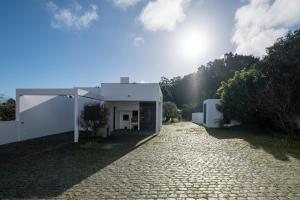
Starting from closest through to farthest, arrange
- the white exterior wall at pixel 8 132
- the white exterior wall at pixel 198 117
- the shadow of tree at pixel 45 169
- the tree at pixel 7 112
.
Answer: the shadow of tree at pixel 45 169 → the white exterior wall at pixel 8 132 → the tree at pixel 7 112 → the white exterior wall at pixel 198 117

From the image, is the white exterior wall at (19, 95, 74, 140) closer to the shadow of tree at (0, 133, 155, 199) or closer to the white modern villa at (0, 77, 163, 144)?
the white modern villa at (0, 77, 163, 144)

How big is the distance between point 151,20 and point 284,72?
13.2m

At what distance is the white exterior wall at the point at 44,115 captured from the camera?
17.3 metres

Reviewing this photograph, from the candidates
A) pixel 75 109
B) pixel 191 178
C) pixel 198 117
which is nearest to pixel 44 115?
pixel 75 109

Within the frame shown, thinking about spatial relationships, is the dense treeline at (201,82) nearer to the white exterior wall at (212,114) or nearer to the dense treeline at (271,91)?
the white exterior wall at (212,114)

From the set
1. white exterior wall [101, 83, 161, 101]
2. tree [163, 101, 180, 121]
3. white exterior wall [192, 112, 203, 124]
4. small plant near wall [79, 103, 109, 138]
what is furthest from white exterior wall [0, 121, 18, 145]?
tree [163, 101, 180, 121]

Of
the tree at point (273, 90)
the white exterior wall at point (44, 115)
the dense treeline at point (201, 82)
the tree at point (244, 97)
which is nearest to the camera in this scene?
the white exterior wall at point (44, 115)

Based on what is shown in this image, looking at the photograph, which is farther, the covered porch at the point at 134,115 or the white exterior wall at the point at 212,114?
the white exterior wall at the point at 212,114

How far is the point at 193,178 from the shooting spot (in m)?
7.59

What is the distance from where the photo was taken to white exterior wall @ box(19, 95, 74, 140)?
56.7ft

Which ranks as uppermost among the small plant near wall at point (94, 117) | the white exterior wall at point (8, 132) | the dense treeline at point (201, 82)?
the dense treeline at point (201, 82)

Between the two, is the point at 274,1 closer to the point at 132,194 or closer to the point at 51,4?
the point at 51,4

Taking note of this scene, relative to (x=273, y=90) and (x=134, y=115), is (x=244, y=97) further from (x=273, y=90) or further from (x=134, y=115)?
(x=134, y=115)

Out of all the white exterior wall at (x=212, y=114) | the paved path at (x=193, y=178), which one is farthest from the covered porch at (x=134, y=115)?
the paved path at (x=193, y=178)
